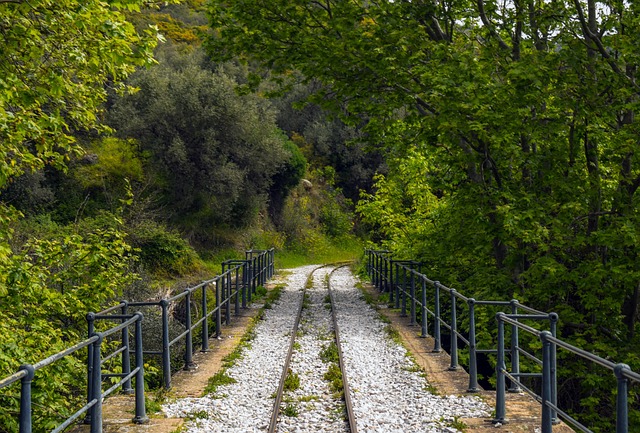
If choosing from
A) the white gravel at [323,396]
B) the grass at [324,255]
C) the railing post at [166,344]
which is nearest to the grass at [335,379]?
the white gravel at [323,396]

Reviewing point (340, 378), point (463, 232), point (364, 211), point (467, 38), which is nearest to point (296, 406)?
point (340, 378)

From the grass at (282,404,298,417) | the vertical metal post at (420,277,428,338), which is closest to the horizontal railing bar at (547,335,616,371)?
the grass at (282,404,298,417)

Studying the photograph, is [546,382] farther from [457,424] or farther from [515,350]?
[457,424]

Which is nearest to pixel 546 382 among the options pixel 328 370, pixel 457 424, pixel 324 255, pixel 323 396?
pixel 457 424

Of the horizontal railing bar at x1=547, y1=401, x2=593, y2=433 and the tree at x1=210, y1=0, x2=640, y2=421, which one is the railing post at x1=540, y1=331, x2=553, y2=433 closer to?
the horizontal railing bar at x1=547, y1=401, x2=593, y2=433

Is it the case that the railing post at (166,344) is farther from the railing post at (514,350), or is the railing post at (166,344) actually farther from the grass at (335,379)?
the railing post at (514,350)

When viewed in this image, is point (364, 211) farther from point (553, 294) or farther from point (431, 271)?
point (553, 294)

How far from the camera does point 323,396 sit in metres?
8.81

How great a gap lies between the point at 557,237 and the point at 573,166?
6.81ft

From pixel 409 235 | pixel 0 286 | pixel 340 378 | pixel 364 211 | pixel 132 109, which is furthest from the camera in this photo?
pixel 132 109

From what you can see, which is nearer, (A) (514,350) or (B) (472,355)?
(A) (514,350)

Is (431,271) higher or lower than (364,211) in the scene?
lower

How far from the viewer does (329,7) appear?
639 inches

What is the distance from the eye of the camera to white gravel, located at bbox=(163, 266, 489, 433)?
745cm
